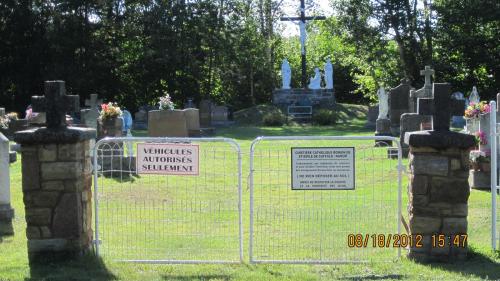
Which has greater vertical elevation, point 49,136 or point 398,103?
point 398,103

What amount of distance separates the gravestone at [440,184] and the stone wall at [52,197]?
10.9ft

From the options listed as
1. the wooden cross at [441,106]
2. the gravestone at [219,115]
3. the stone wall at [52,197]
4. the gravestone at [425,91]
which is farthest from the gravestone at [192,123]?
the wooden cross at [441,106]

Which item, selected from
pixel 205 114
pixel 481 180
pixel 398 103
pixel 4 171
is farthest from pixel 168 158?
pixel 205 114

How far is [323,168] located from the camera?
6.80 m

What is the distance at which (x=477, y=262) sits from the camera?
6.54 metres

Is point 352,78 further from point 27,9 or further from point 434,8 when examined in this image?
point 27,9

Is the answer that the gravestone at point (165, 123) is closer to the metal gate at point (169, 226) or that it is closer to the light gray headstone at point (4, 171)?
the metal gate at point (169, 226)

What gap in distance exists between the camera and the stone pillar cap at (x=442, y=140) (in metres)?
6.44

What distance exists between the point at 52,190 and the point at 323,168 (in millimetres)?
2691

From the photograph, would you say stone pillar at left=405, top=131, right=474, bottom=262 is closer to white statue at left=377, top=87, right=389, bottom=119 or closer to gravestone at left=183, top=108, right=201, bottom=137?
white statue at left=377, top=87, right=389, bottom=119

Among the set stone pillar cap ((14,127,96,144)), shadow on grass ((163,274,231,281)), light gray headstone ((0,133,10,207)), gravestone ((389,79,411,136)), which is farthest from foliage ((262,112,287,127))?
shadow on grass ((163,274,231,281))

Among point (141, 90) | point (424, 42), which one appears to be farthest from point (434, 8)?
point (141, 90)

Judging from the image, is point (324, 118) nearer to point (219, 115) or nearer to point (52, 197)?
point (219, 115)

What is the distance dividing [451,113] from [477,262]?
1465mm
